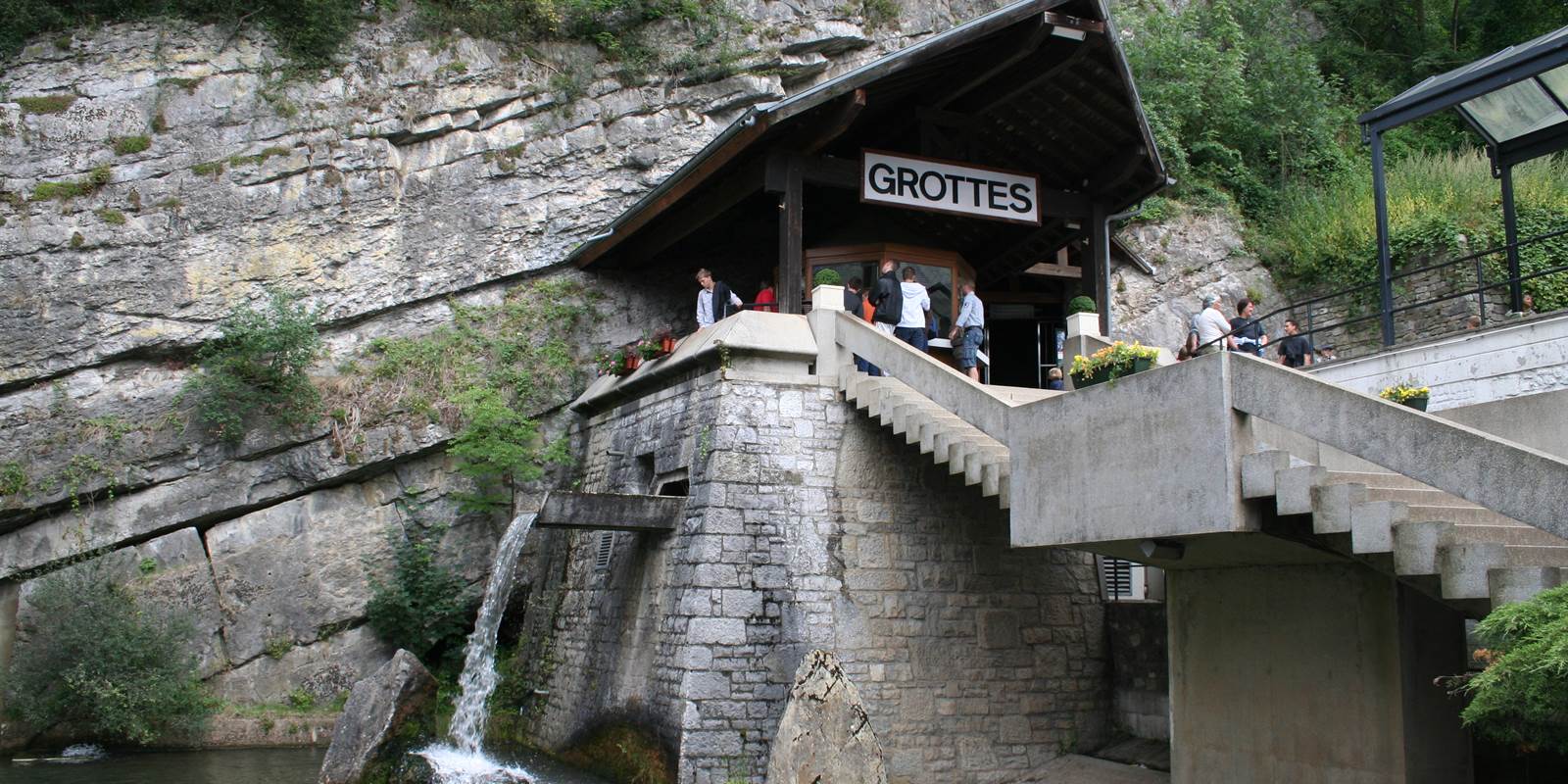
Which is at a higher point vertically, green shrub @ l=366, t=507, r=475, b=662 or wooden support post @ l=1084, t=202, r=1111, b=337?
wooden support post @ l=1084, t=202, r=1111, b=337

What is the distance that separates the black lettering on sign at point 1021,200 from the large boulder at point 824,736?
7.40 m

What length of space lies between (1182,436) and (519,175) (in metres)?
11.1

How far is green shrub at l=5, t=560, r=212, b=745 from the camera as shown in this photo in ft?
37.5

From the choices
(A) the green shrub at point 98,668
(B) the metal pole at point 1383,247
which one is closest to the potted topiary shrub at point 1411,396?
(B) the metal pole at point 1383,247

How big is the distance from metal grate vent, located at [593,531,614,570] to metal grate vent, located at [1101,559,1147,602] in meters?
4.91

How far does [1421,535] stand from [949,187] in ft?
24.6

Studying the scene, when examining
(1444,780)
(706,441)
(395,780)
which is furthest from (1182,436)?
(395,780)

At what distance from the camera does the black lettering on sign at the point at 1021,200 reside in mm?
12930

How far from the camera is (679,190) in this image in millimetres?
12469

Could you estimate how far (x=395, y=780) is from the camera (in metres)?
9.69

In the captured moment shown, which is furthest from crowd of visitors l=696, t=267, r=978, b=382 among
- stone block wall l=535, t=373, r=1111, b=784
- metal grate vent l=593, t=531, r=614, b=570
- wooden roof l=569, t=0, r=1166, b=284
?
metal grate vent l=593, t=531, r=614, b=570

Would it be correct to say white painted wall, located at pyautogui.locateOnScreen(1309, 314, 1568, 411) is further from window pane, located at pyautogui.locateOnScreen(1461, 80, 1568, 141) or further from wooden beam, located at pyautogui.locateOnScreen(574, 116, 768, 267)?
wooden beam, located at pyautogui.locateOnScreen(574, 116, 768, 267)

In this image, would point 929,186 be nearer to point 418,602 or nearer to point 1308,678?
point 1308,678

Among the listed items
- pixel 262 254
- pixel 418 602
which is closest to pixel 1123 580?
pixel 418 602
